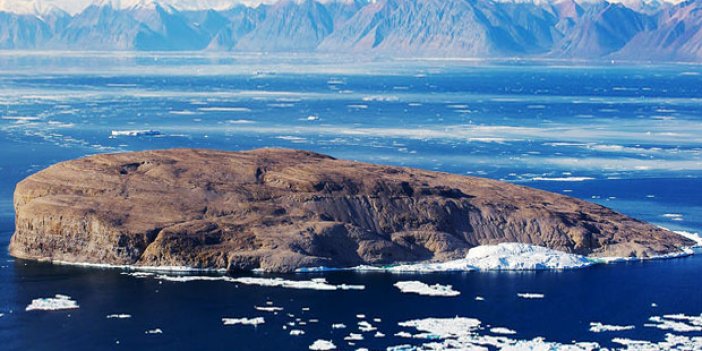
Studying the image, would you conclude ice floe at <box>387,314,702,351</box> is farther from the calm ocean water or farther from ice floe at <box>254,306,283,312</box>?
ice floe at <box>254,306,283,312</box>

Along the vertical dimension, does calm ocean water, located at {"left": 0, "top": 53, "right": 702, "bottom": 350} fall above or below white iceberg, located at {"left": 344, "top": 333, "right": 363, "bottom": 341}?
above

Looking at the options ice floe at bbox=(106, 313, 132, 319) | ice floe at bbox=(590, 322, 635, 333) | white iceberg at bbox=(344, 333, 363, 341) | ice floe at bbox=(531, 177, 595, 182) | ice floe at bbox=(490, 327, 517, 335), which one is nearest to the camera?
white iceberg at bbox=(344, 333, 363, 341)

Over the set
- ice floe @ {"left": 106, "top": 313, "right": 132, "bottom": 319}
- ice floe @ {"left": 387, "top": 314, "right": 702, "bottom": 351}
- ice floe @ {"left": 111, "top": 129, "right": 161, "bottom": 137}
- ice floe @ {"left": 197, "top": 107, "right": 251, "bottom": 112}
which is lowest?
ice floe @ {"left": 387, "top": 314, "right": 702, "bottom": 351}

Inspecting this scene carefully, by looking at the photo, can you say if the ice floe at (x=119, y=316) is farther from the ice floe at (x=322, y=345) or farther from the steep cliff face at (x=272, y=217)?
the steep cliff face at (x=272, y=217)

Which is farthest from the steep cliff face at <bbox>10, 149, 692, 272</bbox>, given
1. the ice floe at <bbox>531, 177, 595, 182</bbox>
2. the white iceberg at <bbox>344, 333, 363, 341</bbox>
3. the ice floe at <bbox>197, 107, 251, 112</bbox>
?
the ice floe at <bbox>197, 107, 251, 112</bbox>

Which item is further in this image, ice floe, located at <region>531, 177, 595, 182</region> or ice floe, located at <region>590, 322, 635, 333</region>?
ice floe, located at <region>531, 177, 595, 182</region>

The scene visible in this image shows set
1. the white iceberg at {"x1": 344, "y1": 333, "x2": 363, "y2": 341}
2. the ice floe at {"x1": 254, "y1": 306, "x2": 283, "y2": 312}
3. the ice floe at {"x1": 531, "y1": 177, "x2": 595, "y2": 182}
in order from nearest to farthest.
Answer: the white iceberg at {"x1": 344, "y1": 333, "x2": 363, "y2": 341}
the ice floe at {"x1": 254, "y1": 306, "x2": 283, "y2": 312}
the ice floe at {"x1": 531, "y1": 177, "x2": 595, "y2": 182}

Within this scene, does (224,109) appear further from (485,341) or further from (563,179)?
(485,341)
